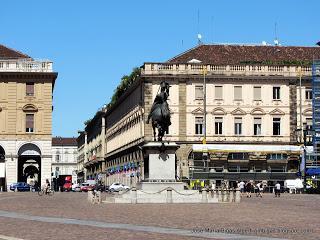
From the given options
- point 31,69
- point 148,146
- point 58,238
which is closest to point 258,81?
point 31,69

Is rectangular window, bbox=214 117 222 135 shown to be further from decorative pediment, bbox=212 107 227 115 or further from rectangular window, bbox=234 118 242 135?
rectangular window, bbox=234 118 242 135

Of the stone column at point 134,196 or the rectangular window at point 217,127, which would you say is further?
the rectangular window at point 217,127

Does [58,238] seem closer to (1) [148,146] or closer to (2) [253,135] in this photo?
(1) [148,146]

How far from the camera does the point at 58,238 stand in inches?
734

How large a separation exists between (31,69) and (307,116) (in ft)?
107

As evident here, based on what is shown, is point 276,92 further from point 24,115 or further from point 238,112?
point 24,115

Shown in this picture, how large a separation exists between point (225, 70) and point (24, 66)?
76.5 feet

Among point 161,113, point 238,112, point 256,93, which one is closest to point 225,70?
point 256,93

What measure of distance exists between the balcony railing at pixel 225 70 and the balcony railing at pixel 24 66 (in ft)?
39.1

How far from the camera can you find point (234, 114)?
92.9 metres

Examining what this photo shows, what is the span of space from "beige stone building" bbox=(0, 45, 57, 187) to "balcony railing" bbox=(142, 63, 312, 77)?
12.7 m

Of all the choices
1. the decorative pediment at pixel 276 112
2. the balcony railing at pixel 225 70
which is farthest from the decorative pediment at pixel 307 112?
the balcony railing at pixel 225 70

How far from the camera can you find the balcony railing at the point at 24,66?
85250 mm

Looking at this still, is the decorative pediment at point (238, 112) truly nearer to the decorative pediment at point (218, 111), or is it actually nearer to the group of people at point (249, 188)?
the decorative pediment at point (218, 111)
